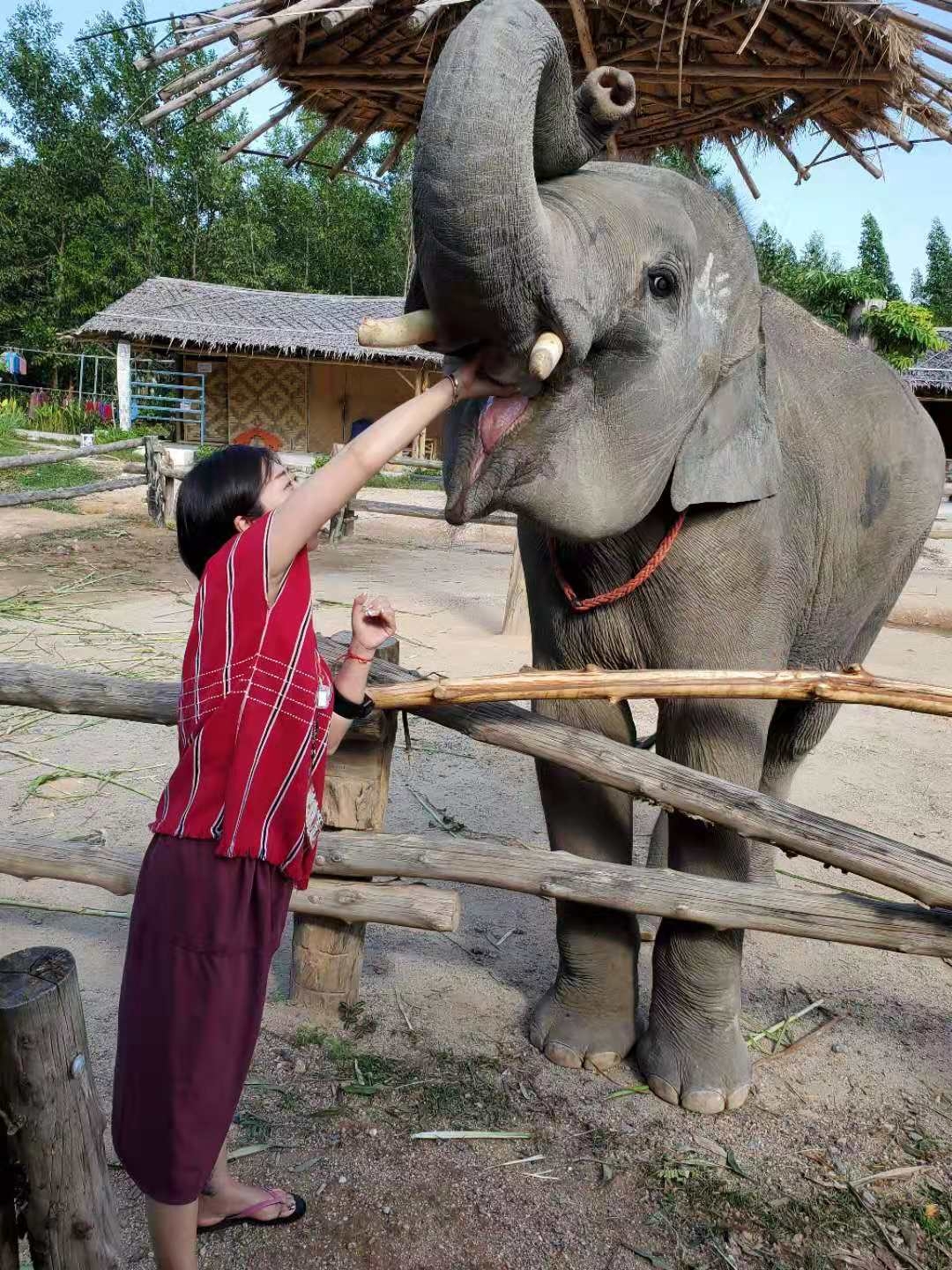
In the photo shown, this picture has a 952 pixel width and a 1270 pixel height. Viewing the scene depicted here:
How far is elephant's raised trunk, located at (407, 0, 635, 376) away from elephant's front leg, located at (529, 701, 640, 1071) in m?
1.14

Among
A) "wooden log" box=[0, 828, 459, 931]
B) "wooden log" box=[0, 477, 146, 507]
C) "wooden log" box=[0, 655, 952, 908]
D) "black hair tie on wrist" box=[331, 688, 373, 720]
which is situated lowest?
"wooden log" box=[0, 828, 459, 931]

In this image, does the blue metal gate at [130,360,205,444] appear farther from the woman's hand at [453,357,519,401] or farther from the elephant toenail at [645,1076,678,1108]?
A: the woman's hand at [453,357,519,401]

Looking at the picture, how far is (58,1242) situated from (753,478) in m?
1.77

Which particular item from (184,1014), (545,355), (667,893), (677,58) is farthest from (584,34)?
(184,1014)

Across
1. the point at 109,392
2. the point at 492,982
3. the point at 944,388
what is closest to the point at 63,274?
the point at 109,392

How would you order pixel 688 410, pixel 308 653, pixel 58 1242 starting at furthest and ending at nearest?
1. pixel 688 410
2. pixel 308 653
3. pixel 58 1242

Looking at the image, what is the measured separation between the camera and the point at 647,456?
1899mm

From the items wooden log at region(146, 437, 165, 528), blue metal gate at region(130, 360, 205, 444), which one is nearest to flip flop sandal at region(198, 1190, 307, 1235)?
wooden log at region(146, 437, 165, 528)

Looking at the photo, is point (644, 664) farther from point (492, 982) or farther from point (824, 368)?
point (492, 982)

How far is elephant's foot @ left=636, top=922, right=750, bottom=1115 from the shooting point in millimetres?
2398

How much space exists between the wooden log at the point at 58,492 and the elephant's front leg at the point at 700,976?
21.6 ft

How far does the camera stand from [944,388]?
1786cm

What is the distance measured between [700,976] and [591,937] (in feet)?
0.90

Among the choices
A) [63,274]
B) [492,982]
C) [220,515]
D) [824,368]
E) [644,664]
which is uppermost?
[63,274]
